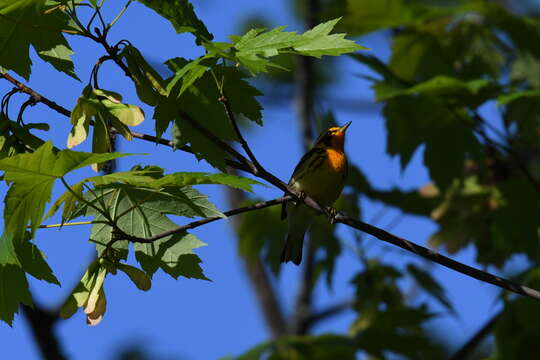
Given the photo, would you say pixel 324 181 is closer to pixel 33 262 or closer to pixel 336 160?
pixel 336 160

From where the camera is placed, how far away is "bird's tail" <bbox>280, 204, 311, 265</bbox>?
13.6 ft

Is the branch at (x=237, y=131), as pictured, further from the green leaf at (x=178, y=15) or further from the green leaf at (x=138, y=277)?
the green leaf at (x=138, y=277)

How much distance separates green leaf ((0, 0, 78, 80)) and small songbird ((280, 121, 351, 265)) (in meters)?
1.71

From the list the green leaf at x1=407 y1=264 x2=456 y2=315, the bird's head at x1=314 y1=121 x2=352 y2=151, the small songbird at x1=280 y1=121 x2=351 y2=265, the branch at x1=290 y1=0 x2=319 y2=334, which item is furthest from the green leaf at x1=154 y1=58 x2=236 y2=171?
the branch at x1=290 y1=0 x2=319 y2=334

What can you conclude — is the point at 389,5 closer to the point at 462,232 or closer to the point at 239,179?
the point at 462,232

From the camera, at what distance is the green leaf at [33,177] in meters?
1.94

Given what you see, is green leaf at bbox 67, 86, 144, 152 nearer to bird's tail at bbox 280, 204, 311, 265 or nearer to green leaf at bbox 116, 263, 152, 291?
green leaf at bbox 116, 263, 152, 291

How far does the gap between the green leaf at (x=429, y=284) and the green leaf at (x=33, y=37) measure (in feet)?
9.96

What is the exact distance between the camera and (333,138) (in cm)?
436

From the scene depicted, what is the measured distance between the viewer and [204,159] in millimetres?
2262

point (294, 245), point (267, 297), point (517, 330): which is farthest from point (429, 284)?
point (267, 297)

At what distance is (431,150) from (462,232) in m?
0.88

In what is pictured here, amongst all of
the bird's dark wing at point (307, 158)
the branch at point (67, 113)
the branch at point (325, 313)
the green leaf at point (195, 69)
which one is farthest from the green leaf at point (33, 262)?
the branch at point (325, 313)

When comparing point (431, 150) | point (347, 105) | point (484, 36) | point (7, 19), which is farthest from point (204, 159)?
point (347, 105)
